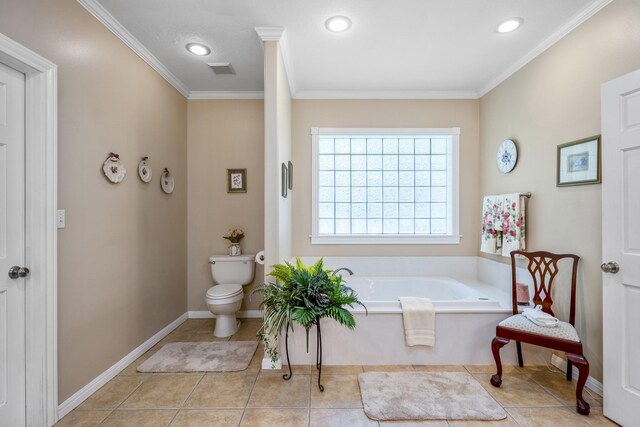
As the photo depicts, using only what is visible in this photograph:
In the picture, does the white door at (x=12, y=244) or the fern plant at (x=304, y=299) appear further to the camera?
the fern plant at (x=304, y=299)

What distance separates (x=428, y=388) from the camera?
6.58ft

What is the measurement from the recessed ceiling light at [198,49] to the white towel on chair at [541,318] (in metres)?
3.20

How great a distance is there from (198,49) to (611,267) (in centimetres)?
328

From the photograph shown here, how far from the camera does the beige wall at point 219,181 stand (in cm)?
341

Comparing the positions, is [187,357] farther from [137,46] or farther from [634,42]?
[634,42]

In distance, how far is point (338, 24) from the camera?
2.16 meters

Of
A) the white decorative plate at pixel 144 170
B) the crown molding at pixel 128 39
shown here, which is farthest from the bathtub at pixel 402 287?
the crown molding at pixel 128 39

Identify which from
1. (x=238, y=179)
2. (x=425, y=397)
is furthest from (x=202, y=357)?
(x=238, y=179)

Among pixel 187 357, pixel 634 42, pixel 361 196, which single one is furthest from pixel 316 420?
pixel 634 42

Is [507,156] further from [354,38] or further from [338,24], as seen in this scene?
[338,24]

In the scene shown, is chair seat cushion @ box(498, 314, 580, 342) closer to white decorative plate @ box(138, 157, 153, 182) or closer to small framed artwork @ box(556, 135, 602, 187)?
→ small framed artwork @ box(556, 135, 602, 187)

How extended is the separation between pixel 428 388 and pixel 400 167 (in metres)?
2.36

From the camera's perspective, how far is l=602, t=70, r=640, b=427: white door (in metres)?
1.60

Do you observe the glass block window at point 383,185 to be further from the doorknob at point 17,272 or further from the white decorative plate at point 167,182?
the doorknob at point 17,272
